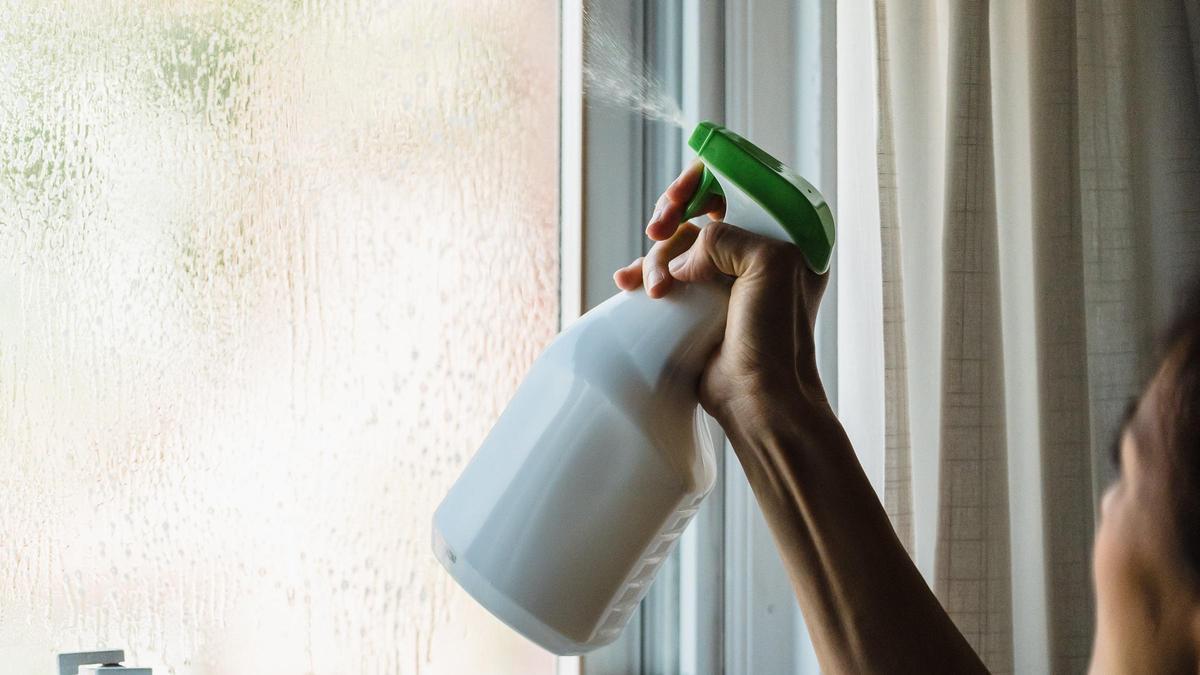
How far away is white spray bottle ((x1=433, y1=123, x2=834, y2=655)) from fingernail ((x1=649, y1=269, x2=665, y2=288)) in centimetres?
1

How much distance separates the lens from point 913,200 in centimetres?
89

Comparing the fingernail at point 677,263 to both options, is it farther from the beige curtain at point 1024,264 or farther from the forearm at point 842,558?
the beige curtain at point 1024,264

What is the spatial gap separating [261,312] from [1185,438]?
31.3 inches

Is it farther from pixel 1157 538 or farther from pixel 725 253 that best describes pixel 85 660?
pixel 1157 538

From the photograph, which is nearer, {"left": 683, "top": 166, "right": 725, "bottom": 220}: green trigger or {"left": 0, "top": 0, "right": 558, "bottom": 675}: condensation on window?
{"left": 683, "top": 166, "right": 725, "bottom": 220}: green trigger

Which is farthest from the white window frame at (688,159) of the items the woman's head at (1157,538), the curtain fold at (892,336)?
the woman's head at (1157,538)

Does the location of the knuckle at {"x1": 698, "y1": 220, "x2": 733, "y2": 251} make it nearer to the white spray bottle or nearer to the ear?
the white spray bottle

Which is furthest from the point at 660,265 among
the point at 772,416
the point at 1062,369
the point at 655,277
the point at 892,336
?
the point at 1062,369

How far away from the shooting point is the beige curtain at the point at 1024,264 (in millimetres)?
841

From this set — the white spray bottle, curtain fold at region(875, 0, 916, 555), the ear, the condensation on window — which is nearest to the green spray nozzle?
the white spray bottle

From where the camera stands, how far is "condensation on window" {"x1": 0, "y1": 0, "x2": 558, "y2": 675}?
94 centimetres

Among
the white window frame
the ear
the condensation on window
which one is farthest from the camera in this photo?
the white window frame

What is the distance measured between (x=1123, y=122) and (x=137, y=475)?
92 centimetres

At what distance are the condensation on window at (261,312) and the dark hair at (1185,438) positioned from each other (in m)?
0.60
